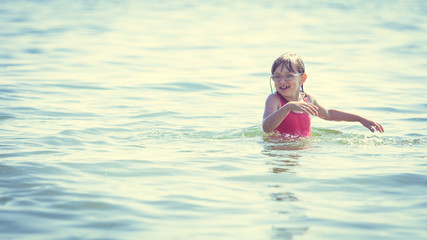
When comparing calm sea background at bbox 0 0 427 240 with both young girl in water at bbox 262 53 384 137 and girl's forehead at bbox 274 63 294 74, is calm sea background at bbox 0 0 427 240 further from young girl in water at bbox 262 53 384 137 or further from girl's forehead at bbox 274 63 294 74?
girl's forehead at bbox 274 63 294 74

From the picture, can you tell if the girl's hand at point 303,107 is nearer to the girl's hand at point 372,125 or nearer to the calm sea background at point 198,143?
the calm sea background at point 198,143

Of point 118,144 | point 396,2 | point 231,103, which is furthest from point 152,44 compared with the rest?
point 396,2

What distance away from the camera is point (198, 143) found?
7.52 metres

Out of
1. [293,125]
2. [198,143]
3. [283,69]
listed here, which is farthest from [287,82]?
[198,143]

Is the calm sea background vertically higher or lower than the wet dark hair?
lower

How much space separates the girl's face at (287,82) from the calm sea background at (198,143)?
0.62 meters

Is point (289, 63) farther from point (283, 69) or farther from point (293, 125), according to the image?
point (293, 125)

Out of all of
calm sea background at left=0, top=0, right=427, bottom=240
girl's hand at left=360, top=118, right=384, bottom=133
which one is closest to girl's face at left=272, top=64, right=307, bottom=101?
calm sea background at left=0, top=0, right=427, bottom=240

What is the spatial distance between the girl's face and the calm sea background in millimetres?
619

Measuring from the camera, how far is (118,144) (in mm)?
7320

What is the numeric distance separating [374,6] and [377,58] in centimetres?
1787

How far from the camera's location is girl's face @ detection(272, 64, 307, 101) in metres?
7.82

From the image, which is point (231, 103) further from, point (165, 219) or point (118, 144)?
point (165, 219)

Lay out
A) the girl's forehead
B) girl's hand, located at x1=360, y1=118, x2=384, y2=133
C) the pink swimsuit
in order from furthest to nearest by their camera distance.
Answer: the pink swimsuit
the girl's forehead
girl's hand, located at x1=360, y1=118, x2=384, y2=133
